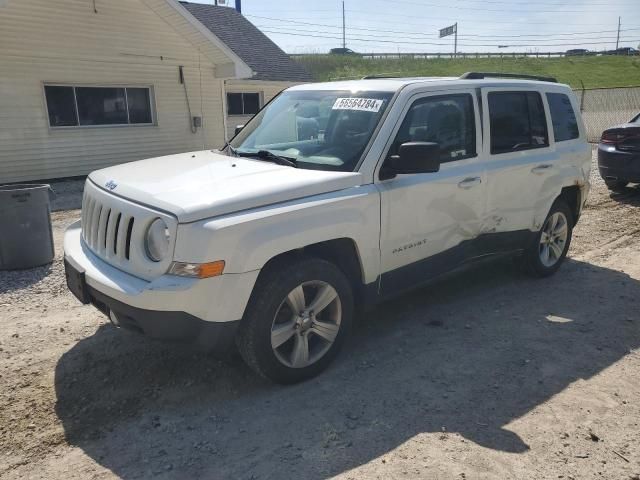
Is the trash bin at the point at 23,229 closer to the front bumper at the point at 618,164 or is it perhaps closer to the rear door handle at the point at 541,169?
the rear door handle at the point at 541,169

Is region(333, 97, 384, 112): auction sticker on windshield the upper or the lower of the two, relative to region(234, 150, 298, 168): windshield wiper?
upper

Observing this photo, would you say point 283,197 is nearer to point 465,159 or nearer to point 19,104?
point 465,159

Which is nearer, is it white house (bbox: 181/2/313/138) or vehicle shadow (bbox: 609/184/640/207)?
vehicle shadow (bbox: 609/184/640/207)

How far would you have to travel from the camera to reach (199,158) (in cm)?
426

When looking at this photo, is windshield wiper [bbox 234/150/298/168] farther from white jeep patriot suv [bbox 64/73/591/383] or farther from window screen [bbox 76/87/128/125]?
window screen [bbox 76/87/128/125]

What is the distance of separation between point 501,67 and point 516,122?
55273mm

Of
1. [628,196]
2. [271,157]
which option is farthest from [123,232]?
[628,196]

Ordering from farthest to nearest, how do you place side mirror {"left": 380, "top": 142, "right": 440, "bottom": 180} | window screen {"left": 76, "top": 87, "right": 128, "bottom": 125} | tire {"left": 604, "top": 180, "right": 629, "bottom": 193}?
window screen {"left": 76, "top": 87, "right": 128, "bottom": 125} → tire {"left": 604, "top": 180, "right": 629, "bottom": 193} → side mirror {"left": 380, "top": 142, "right": 440, "bottom": 180}

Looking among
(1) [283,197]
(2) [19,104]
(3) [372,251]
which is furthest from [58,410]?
(2) [19,104]

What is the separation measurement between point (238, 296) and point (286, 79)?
54.3ft

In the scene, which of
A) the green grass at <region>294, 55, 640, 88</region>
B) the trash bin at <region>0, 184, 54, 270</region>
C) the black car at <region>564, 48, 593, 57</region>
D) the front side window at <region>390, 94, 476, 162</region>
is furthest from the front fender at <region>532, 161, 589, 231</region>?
the black car at <region>564, 48, 593, 57</region>

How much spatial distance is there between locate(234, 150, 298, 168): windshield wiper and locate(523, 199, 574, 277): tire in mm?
2820

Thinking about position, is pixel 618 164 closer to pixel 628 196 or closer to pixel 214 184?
pixel 628 196

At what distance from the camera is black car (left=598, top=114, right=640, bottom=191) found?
902cm
